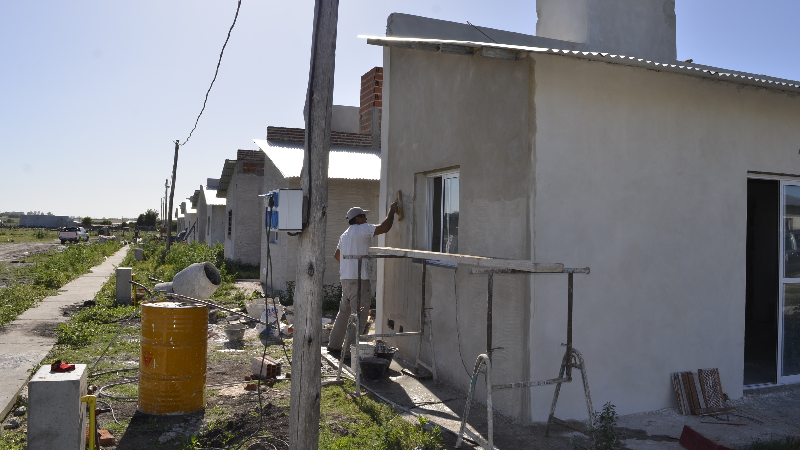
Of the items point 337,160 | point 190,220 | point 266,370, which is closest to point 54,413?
point 266,370

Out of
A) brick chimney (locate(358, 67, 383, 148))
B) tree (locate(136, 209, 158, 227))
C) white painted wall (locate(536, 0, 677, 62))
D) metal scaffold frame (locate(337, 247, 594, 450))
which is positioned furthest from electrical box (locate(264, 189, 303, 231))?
tree (locate(136, 209, 158, 227))

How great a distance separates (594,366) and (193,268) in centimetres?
829

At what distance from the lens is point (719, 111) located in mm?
6121

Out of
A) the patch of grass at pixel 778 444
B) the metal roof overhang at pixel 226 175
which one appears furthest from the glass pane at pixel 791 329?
the metal roof overhang at pixel 226 175

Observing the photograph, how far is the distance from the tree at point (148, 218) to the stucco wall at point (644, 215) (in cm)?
8807

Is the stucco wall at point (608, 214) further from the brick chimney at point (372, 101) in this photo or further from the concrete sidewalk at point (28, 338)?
the brick chimney at point (372, 101)

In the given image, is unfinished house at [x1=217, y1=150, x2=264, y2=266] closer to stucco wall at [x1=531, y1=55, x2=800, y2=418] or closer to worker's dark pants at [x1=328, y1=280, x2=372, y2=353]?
worker's dark pants at [x1=328, y1=280, x2=372, y2=353]

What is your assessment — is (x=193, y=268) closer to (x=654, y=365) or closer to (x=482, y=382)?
(x=482, y=382)

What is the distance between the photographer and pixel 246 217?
70.5ft

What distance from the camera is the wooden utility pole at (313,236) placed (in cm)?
388

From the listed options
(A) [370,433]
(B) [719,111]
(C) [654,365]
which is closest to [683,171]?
(B) [719,111]

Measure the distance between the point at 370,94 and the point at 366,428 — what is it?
10.1 metres

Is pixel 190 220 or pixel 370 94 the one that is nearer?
pixel 370 94

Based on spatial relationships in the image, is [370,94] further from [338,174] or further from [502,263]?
[502,263]
